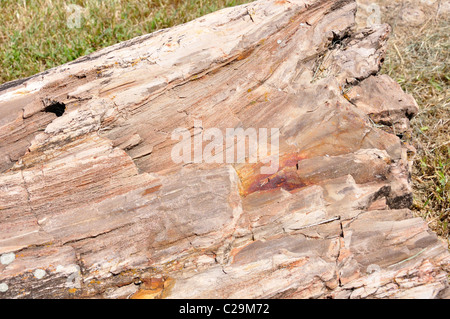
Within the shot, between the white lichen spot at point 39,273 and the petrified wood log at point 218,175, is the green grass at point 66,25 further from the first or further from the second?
the white lichen spot at point 39,273

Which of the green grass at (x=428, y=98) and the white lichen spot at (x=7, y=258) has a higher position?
the white lichen spot at (x=7, y=258)

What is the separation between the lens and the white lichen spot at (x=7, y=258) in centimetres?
299

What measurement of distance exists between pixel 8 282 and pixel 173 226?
1159mm

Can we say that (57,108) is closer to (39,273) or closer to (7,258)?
(7,258)

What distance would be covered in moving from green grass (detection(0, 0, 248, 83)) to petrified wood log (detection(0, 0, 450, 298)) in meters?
1.64

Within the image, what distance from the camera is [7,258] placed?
3006mm

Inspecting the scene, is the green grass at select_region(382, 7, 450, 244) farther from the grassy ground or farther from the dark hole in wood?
the dark hole in wood

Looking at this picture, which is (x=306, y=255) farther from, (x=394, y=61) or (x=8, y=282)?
(x=394, y=61)

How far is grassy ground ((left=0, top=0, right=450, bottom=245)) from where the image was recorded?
16.6ft

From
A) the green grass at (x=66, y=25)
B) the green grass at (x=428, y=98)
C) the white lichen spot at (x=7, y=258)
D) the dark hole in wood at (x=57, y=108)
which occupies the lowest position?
the green grass at (x=428, y=98)

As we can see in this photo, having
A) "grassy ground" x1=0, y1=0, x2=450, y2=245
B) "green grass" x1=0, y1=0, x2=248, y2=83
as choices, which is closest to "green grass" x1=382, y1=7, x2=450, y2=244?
"grassy ground" x1=0, y1=0, x2=450, y2=245

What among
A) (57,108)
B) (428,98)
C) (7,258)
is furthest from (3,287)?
(428,98)

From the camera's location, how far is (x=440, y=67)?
17.5 feet

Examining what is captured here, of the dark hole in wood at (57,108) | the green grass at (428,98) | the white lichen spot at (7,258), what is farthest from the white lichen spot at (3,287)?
the green grass at (428,98)
